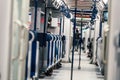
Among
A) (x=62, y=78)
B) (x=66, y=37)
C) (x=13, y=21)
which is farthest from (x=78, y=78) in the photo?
(x=13, y=21)

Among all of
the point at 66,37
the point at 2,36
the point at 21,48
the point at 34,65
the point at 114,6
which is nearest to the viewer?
the point at 2,36

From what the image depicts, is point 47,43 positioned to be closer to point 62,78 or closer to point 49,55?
point 49,55

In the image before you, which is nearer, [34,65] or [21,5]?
[21,5]

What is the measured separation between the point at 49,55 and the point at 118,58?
7708 millimetres

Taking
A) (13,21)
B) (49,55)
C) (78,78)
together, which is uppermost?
(13,21)

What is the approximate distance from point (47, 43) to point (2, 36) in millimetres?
7595

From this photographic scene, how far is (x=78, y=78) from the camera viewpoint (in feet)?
37.8

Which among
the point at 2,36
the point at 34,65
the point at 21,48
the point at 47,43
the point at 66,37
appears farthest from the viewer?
the point at 66,37

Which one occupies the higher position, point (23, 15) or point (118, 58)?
point (23, 15)

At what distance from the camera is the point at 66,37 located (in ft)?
57.9

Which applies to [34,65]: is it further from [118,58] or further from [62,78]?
[118,58]

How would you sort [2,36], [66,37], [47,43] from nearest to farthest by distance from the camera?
1. [2,36]
2. [47,43]
3. [66,37]

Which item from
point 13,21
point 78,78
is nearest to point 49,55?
point 78,78

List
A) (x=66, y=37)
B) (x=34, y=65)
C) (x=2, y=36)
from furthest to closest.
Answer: (x=66, y=37) < (x=34, y=65) < (x=2, y=36)
